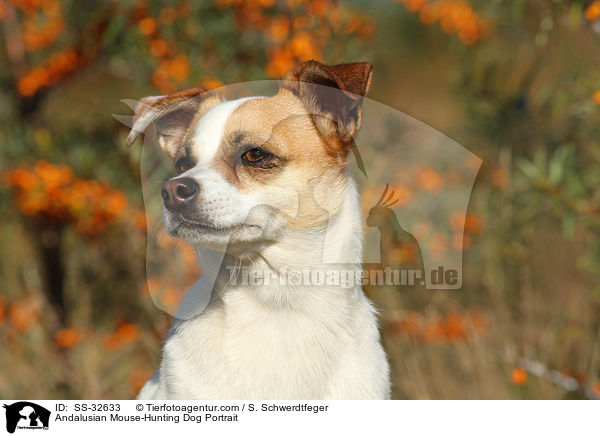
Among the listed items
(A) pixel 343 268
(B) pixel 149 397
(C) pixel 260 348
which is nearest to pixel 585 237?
(A) pixel 343 268

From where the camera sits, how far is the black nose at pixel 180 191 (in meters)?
1.98

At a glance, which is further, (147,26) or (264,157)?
(147,26)

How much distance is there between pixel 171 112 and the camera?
253cm

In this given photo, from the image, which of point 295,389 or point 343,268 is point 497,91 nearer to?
point 343,268

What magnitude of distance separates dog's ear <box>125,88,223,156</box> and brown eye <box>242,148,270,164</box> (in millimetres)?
428

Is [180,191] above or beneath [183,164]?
beneath

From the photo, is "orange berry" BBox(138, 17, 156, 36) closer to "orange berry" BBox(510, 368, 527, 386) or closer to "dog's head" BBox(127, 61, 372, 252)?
"dog's head" BBox(127, 61, 372, 252)

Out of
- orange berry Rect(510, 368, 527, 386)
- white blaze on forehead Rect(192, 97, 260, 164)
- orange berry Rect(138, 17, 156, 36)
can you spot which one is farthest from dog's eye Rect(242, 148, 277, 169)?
orange berry Rect(510, 368, 527, 386)

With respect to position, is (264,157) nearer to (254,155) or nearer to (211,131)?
(254,155)
